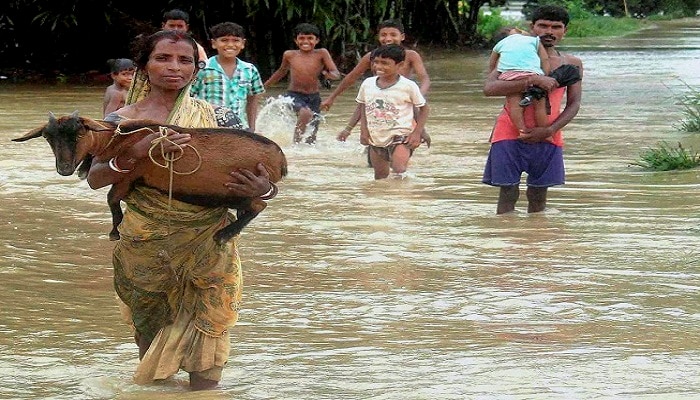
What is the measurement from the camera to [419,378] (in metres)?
4.77

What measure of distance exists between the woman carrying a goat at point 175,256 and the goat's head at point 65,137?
0.76ft

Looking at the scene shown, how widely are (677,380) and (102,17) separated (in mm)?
17202

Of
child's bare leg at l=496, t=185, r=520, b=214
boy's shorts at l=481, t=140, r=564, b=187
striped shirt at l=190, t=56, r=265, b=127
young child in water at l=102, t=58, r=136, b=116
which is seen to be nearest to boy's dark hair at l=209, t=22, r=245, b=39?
striped shirt at l=190, t=56, r=265, b=127

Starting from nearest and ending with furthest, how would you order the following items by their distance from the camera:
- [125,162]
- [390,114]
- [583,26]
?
1. [125,162]
2. [390,114]
3. [583,26]

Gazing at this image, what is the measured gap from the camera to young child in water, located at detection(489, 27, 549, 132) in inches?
314

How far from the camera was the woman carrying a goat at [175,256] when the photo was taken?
4.39 metres

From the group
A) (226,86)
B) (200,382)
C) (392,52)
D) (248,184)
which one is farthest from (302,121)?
(248,184)

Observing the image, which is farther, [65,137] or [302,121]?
[302,121]

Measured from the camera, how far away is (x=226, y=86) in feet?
31.2

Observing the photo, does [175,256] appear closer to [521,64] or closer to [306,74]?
[521,64]

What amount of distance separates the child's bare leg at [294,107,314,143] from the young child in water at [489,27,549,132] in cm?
454

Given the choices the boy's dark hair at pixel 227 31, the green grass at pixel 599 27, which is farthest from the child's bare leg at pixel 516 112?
the green grass at pixel 599 27

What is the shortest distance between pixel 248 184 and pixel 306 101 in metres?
8.52

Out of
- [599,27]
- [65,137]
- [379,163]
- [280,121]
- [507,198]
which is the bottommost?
[599,27]
